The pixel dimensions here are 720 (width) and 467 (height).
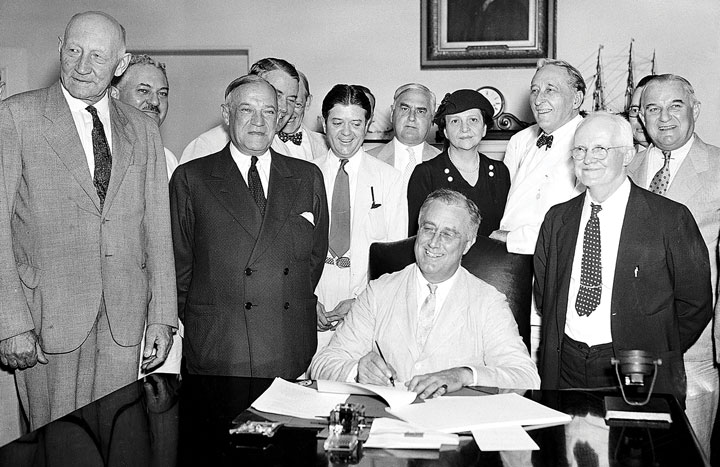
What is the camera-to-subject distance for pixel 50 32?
21.8 feet

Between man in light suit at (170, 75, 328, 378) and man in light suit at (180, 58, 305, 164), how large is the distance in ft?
2.39

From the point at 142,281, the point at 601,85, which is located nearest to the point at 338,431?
the point at 142,281

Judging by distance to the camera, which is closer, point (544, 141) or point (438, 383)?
point (438, 383)

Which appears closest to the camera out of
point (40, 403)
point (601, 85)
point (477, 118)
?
point (40, 403)

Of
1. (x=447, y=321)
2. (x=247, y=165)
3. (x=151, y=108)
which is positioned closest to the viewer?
(x=447, y=321)

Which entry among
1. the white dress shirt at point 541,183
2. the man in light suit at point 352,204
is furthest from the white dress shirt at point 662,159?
the man in light suit at point 352,204

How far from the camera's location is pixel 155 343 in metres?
2.92

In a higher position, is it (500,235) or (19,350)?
(500,235)

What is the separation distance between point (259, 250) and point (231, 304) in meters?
0.23

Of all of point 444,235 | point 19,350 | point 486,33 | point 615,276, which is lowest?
point 19,350

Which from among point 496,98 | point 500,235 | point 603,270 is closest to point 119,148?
point 500,235

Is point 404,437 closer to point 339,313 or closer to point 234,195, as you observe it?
point 234,195

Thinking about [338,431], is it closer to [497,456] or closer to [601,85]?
[497,456]

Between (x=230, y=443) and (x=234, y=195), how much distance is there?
1495 millimetres
